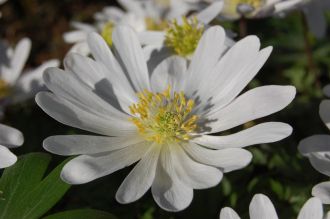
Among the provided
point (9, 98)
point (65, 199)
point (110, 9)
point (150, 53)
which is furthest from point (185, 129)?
point (110, 9)

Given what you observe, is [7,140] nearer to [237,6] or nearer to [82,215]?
[82,215]

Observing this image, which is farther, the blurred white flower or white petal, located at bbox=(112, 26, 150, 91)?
the blurred white flower

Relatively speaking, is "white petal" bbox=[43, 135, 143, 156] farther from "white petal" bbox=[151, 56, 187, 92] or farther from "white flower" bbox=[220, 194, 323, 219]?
"white flower" bbox=[220, 194, 323, 219]

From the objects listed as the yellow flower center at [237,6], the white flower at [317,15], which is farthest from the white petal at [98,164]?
the white flower at [317,15]

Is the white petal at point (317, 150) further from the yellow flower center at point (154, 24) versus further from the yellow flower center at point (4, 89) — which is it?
the yellow flower center at point (4, 89)

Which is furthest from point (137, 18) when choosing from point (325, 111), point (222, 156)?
point (222, 156)

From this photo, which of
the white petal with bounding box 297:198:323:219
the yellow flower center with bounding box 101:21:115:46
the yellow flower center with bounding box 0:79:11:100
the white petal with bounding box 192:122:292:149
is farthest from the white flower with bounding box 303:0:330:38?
the yellow flower center with bounding box 0:79:11:100
